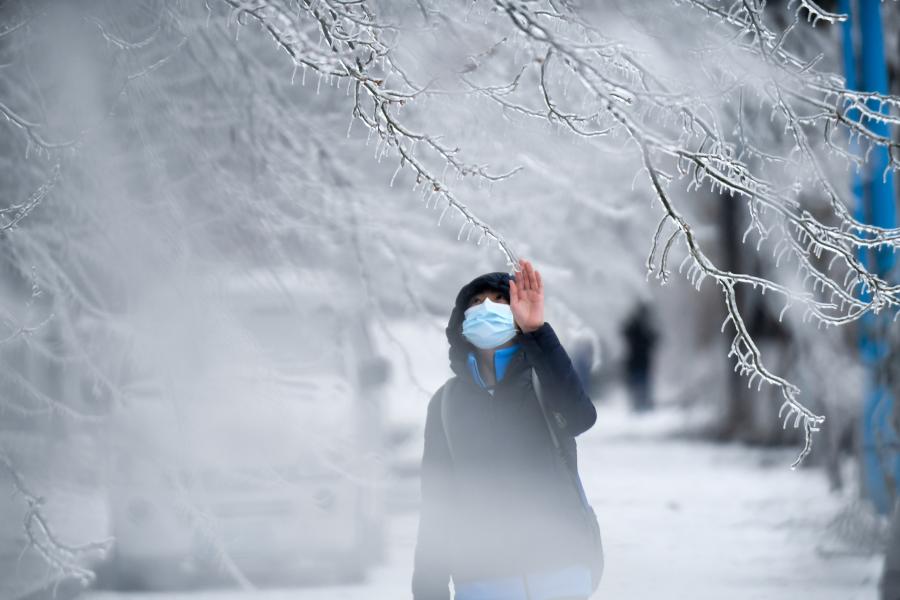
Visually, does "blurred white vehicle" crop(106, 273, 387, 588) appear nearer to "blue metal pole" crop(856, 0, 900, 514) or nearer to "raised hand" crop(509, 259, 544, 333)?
"raised hand" crop(509, 259, 544, 333)

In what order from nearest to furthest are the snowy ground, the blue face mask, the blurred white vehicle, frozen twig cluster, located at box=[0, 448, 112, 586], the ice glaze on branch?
Answer: the ice glaze on branch → the blue face mask → frozen twig cluster, located at box=[0, 448, 112, 586] → the blurred white vehicle → the snowy ground

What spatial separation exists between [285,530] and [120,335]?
6.79 feet

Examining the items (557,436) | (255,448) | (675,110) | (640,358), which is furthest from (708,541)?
(640,358)

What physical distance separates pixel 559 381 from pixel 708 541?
22.7ft

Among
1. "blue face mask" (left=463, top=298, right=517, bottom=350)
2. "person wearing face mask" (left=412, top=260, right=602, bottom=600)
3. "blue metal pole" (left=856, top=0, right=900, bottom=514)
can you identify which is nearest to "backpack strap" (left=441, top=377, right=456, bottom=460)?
"person wearing face mask" (left=412, top=260, right=602, bottom=600)

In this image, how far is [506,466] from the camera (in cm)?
304

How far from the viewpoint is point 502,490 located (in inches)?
119

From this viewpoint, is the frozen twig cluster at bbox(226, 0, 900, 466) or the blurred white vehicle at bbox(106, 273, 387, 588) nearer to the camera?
the frozen twig cluster at bbox(226, 0, 900, 466)

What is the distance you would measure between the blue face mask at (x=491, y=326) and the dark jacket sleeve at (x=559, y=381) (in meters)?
0.06

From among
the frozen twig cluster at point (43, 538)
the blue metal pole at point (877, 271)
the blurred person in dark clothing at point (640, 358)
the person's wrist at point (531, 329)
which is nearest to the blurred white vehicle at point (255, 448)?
the frozen twig cluster at point (43, 538)

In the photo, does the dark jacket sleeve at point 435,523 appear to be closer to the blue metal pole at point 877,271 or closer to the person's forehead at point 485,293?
the person's forehead at point 485,293

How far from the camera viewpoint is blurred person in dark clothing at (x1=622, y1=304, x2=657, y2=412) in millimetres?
30250

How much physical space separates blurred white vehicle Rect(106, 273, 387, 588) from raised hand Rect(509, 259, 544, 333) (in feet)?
7.27

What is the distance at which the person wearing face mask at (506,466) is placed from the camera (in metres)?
2.95
